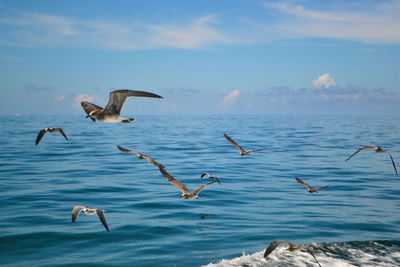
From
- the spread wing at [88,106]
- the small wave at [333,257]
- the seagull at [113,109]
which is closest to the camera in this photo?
the small wave at [333,257]

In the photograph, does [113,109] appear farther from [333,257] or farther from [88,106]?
[333,257]

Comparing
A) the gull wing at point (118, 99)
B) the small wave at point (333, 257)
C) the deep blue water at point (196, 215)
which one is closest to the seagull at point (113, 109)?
the gull wing at point (118, 99)

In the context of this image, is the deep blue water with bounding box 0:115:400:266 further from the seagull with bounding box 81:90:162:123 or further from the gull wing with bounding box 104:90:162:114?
the gull wing with bounding box 104:90:162:114

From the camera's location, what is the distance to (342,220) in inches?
500

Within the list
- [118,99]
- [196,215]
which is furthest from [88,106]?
[196,215]

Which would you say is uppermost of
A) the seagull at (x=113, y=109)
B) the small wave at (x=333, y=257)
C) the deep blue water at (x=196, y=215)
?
the seagull at (x=113, y=109)

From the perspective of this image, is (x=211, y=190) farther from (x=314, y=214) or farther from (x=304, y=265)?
(x=304, y=265)

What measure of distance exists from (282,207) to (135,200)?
5299 millimetres

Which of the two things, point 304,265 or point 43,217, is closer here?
point 304,265

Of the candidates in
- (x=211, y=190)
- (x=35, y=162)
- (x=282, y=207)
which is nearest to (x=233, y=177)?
(x=211, y=190)

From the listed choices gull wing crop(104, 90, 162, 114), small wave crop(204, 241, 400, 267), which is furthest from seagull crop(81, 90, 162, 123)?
small wave crop(204, 241, 400, 267)

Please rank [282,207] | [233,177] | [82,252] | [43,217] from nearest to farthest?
[82,252] < [43,217] < [282,207] < [233,177]

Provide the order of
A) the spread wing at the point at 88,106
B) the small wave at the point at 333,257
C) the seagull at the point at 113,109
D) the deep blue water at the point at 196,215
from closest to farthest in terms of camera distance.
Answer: the small wave at the point at 333,257 < the deep blue water at the point at 196,215 < the seagull at the point at 113,109 < the spread wing at the point at 88,106

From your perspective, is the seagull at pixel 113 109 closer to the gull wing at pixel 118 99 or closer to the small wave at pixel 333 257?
the gull wing at pixel 118 99
